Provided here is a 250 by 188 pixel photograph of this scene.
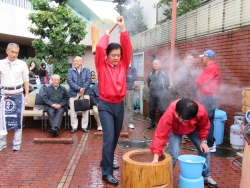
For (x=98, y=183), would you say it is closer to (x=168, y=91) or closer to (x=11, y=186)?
(x=11, y=186)

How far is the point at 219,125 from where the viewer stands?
583cm

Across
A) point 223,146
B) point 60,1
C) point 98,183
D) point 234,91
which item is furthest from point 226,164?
point 60,1

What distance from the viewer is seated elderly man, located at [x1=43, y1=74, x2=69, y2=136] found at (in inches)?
272

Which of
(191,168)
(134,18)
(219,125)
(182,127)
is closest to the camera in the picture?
(191,168)

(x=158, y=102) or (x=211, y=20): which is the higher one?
(x=211, y=20)

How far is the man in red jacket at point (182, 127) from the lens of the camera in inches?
117

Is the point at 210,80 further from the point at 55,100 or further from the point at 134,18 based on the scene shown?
the point at 134,18

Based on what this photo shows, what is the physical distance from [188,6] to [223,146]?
537cm

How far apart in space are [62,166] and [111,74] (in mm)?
1999

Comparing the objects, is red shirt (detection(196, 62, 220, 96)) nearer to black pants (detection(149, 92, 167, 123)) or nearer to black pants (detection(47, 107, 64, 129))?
black pants (detection(149, 92, 167, 123))

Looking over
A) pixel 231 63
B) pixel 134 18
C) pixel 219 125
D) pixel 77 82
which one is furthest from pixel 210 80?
pixel 134 18

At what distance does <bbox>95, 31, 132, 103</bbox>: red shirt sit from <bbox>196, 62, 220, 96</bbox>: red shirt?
6.50ft

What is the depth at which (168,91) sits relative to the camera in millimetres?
6949

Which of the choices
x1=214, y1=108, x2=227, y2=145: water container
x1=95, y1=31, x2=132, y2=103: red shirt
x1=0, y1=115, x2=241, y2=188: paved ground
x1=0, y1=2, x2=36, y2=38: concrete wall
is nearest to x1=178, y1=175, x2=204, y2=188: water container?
x1=0, y1=115, x2=241, y2=188: paved ground
